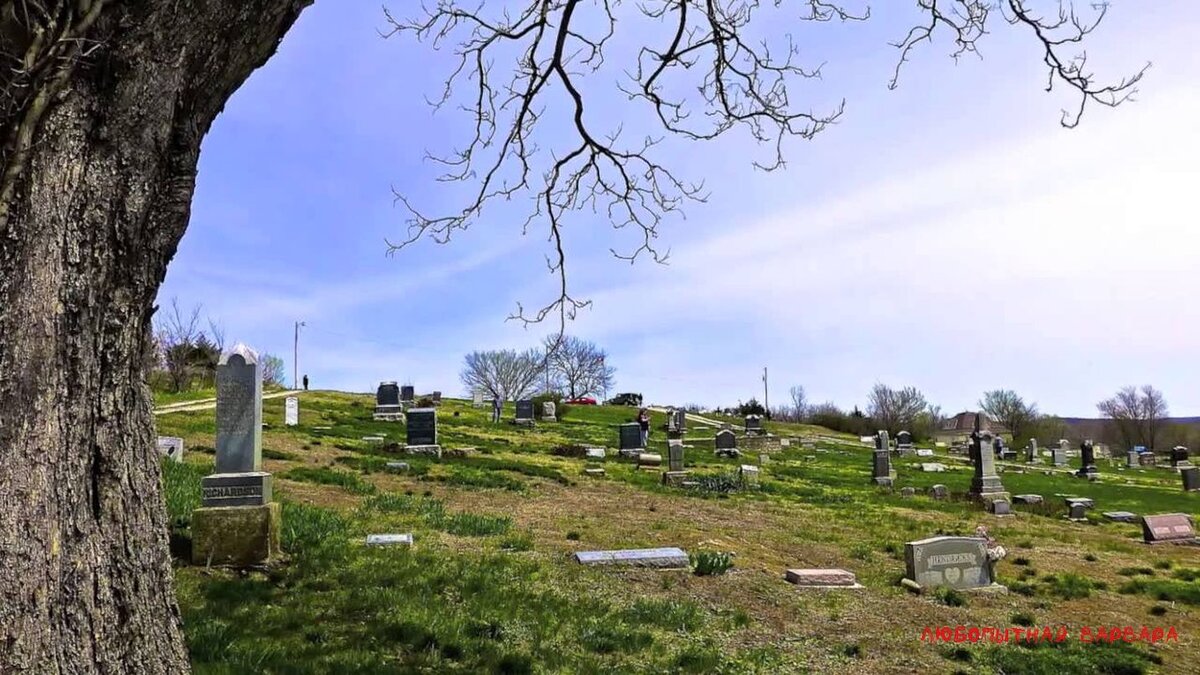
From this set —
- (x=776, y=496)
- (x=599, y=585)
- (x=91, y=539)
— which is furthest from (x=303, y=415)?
(x=91, y=539)

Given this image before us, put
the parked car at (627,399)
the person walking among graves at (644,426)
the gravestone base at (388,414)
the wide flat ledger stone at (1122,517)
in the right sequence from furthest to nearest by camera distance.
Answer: the parked car at (627,399) → the gravestone base at (388,414) → the person walking among graves at (644,426) → the wide flat ledger stone at (1122,517)

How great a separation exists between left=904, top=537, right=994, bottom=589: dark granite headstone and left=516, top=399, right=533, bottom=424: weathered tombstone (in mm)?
27832

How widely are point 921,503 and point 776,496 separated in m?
3.66

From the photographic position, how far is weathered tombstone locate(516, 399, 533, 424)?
3522cm

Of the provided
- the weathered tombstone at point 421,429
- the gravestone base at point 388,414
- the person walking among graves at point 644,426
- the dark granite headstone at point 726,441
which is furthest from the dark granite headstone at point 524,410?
the weathered tombstone at point 421,429

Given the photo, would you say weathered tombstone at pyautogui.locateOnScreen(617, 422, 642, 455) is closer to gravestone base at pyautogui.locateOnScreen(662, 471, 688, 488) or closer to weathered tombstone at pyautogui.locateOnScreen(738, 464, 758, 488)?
gravestone base at pyautogui.locateOnScreen(662, 471, 688, 488)

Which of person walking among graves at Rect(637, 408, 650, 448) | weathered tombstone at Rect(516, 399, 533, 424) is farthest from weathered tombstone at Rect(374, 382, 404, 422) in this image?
person walking among graves at Rect(637, 408, 650, 448)

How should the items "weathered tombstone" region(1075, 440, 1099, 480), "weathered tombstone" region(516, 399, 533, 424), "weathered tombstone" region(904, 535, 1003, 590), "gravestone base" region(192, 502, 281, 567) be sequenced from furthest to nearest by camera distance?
1. "weathered tombstone" region(516, 399, 533, 424)
2. "weathered tombstone" region(1075, 440, 1099, 480)
3. "weathered tombstone" region(904, 535, 1003, 590)
4. "gravestone base" region(192, 502, 281, 567)

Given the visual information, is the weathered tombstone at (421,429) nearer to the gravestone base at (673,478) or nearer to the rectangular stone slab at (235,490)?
the gravestone base at (673,478)

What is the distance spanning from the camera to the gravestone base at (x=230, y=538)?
6527 mm

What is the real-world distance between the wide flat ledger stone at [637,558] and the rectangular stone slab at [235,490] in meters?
3.16

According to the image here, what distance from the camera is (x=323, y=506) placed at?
9.75m

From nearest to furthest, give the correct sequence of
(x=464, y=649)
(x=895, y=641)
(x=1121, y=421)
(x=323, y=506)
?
1. (x=464, y=649)
2. (x=895, y=641)
3. (x=323, y=506)
4. (x=1121, y=421)

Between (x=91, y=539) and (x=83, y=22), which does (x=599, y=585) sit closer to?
(x=91, y=539)
